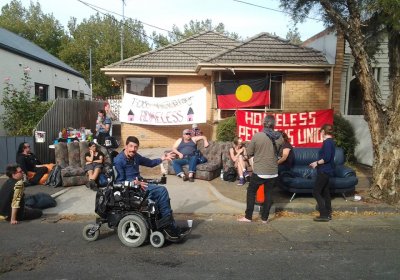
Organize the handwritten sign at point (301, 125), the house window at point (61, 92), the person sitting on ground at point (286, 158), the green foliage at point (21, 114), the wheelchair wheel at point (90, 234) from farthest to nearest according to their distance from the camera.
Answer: the house window at point (61, 92) → the green foliage at point (21, 114) → the handwritten sign at point (301, 125) → the person sitting on ground at point (286, 158) → the wheelchair wheel at point (90, 234)

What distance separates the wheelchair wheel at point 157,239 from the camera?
539 centimetres

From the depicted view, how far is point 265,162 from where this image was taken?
664 cm

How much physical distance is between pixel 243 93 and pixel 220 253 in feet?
31.0

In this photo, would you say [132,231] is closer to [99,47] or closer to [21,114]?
[21,114]

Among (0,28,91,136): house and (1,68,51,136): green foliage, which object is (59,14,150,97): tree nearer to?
(0,28,91,136): house

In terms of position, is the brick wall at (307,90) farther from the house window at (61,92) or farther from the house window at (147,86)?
the house window at (61,92)

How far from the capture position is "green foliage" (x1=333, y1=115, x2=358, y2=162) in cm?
1260

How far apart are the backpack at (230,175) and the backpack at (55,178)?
4.29m

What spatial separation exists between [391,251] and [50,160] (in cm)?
1054

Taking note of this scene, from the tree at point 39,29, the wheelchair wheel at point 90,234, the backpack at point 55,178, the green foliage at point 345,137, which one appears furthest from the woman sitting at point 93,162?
the tree at point 39,29

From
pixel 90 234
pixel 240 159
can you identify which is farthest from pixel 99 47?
pixel 90 234

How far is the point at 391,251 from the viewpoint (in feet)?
17.4

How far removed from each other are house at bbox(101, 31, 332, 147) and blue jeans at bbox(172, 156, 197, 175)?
190 inches

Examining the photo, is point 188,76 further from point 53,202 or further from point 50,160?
point 53,202
